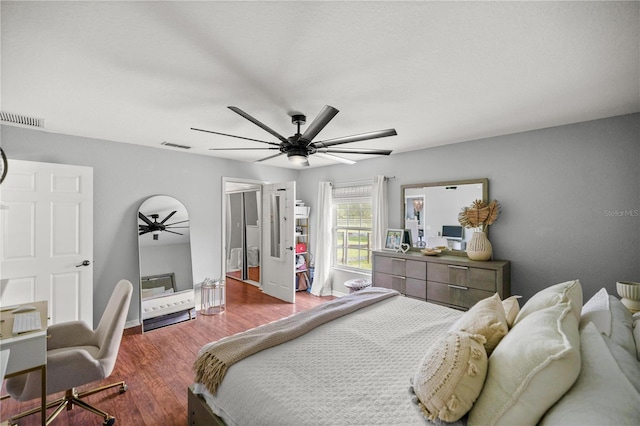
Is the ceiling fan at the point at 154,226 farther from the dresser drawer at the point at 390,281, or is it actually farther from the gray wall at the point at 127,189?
the dresser drawer at the point at 390,281

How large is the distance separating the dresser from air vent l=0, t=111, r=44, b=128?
4.19 metres

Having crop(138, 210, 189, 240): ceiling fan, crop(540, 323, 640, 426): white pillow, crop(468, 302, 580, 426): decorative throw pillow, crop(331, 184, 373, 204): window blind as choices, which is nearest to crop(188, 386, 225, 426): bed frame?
crop(468, 302, 580, 426): decorative throw pillow

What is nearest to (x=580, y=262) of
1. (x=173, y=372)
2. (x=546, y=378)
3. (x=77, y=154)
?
(x=546, y=378)

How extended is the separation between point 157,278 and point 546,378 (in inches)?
169

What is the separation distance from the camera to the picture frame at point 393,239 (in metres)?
4.23

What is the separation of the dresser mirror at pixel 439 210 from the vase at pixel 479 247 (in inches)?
9.7

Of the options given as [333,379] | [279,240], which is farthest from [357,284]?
[333,379]

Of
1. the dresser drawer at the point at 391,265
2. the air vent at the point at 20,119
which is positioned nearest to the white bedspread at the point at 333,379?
the dresser drawer at the point at 391,265

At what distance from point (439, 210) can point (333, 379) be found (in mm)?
3080

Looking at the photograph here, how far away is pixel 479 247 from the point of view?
333 cm

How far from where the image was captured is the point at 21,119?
2740 millimetres

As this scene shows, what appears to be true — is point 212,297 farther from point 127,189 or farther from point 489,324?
point 489,324

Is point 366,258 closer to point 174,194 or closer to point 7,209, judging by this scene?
point 174,194

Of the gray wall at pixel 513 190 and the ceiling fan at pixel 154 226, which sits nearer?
the gray wall at pixel 513 190
